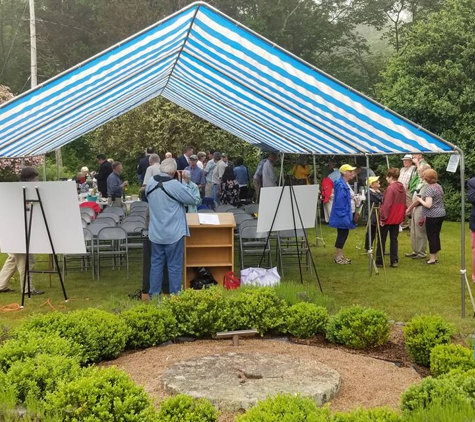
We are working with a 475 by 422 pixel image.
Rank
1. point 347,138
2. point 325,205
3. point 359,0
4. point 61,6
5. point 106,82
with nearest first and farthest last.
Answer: point 106,82 → point 347,138 → point 325,205 → point 359,0 → point 61,6

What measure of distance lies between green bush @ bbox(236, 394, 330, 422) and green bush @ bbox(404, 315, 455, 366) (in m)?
2.16

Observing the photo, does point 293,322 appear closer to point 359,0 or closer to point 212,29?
point 212,29

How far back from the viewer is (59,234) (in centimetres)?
820

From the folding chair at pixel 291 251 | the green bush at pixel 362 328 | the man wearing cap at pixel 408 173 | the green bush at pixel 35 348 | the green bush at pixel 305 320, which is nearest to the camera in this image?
the green bush at pixel 35 348

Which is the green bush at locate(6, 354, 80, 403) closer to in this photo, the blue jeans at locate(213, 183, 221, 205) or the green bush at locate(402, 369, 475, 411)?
the green bush at locate(402, 369, 475, 411)

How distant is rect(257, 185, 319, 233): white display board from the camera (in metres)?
9.20

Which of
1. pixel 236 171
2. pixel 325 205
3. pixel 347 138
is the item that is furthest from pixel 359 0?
pixel 347 138

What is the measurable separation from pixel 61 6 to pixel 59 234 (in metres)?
37.0

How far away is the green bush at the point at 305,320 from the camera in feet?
21.2

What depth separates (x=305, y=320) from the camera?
6.45m

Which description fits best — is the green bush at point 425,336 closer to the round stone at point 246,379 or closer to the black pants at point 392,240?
the round stone at point 246,379

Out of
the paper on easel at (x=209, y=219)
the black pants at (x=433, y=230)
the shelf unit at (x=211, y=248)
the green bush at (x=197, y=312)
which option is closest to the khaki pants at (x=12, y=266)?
the shelf unit at (x=211, y=248)

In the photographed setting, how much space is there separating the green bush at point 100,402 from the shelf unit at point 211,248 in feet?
16.3

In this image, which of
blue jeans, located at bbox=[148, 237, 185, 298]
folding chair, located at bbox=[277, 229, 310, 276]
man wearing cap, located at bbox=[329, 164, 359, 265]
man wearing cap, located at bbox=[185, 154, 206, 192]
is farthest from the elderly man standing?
man wearing cap, located at bbox=[185, 154, 206, 192]
